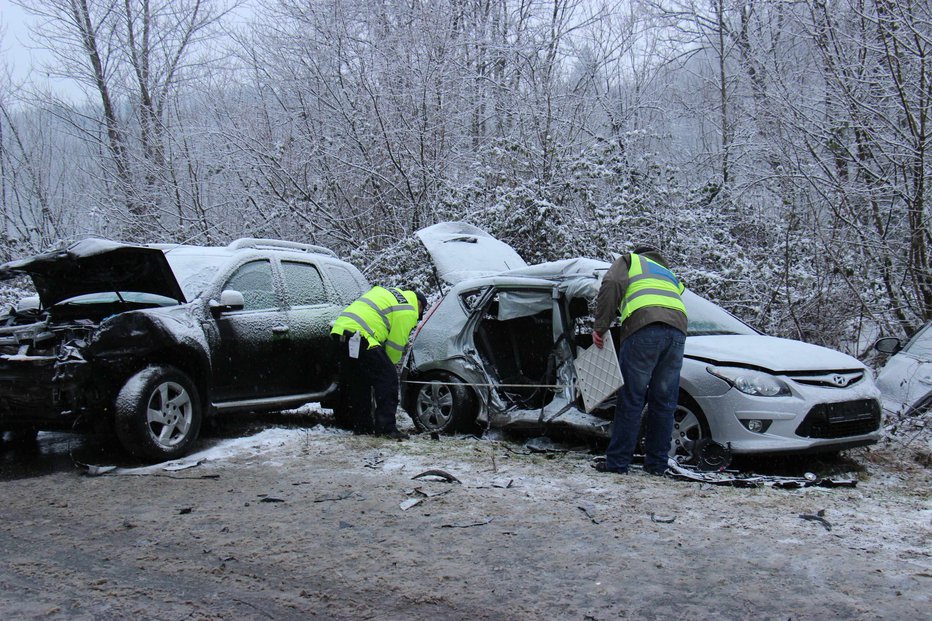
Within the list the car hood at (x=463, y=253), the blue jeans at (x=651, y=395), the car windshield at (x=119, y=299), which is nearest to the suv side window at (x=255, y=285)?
the car windshield at (x=119, y=299)

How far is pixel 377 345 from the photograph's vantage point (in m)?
7.09

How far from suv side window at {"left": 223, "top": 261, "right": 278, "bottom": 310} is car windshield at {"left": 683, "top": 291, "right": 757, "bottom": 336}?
3777 mm

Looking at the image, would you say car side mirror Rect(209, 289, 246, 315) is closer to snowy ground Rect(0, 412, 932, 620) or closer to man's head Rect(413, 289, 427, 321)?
snowy ground Rect(0, 412, 932, 620)

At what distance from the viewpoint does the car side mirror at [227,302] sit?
21.2 ft

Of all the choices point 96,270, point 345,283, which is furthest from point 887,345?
point 96,270

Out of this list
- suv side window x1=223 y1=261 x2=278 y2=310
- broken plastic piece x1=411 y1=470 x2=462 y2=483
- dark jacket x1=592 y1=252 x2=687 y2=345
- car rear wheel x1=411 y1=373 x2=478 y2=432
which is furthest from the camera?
car rear wheel x1=411 y1=373 x2=478 y2=432

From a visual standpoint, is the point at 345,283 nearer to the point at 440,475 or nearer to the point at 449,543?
the point at 440,475

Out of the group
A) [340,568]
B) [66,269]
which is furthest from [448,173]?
[340,568]

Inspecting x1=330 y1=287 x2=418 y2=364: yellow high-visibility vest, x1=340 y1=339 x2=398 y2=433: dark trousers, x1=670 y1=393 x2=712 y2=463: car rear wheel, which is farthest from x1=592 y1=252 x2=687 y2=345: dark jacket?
x1=340 y1=339 x2=398 y2=433: dark trousers

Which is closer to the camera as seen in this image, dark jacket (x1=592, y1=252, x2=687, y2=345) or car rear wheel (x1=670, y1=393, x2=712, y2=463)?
dark jacket (x1=592, y1=252, x2=687, y2=345)

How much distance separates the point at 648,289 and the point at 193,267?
12.8 feet

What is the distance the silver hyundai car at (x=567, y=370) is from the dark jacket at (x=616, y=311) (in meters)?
0.51

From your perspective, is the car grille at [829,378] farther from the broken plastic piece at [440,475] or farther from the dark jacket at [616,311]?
the broken plastic piece at [440,475]

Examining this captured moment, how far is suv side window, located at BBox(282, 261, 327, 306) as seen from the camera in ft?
24.6
